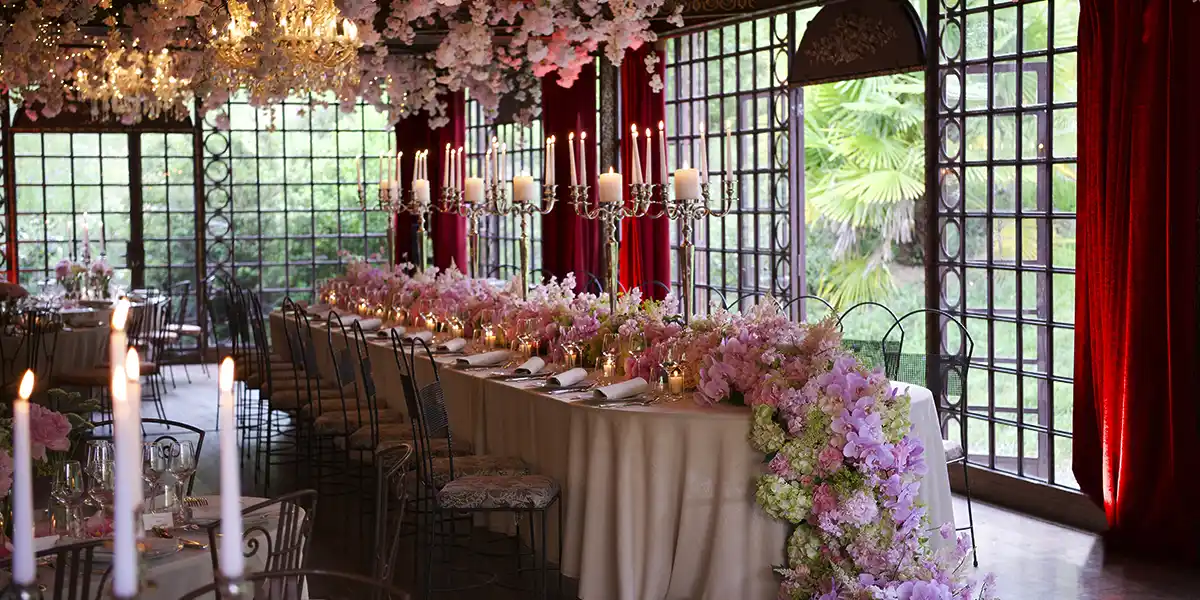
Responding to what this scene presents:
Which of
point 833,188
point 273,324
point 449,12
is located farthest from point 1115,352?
point 833,188

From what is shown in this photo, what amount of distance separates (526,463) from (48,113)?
6.81 m

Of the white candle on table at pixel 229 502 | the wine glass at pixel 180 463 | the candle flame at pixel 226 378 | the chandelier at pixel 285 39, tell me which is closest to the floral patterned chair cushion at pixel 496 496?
the wine glass at pixel 180 463

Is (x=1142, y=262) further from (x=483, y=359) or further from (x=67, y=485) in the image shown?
(x=67, y=485)

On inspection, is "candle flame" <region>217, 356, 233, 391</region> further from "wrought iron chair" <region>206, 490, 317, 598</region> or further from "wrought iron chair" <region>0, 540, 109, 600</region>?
"wrought iron chair" <region>206, 490, 317, 598</region>

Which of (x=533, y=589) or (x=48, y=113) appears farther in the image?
(x=48, y=113)

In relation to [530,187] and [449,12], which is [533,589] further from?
[449,12]

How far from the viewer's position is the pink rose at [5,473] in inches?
112

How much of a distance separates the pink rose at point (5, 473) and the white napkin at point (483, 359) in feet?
10.3

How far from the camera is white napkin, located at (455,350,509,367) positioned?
19.5 feet

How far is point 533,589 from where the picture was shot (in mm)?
5156

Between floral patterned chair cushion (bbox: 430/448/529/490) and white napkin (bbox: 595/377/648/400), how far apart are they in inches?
22.7

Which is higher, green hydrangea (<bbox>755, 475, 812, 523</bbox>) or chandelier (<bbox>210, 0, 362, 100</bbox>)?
chandelier (<bbox>210, 0, 362, 100</bbox>)

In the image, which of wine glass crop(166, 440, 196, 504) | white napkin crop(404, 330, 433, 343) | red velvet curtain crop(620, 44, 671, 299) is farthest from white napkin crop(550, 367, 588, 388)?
red velvet curtain crop(620, 44, 671, 299)

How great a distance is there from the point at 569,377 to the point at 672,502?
0.86m
